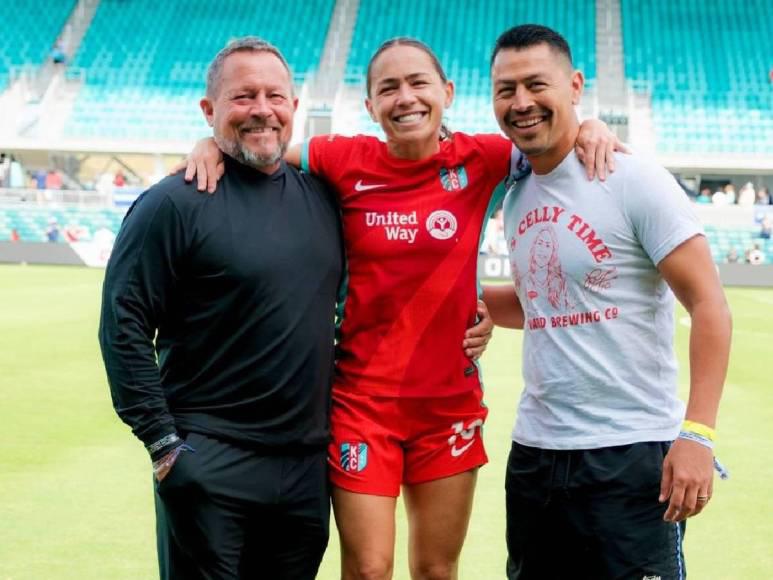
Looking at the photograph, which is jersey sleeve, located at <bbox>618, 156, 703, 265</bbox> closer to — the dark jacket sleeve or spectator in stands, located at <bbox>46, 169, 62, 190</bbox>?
the dark jacket sleeve

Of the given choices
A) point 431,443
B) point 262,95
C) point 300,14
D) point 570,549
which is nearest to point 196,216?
point 262,95

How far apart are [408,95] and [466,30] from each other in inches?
1366

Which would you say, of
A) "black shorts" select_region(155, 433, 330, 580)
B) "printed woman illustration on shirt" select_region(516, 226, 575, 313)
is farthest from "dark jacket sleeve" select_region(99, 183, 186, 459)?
"printed woman illustration on shirt" select_region(516, 226, 575, 313)

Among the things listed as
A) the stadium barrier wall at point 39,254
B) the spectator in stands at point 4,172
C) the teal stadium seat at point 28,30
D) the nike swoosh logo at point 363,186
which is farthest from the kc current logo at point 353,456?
the teal stadium seat at point 28,30

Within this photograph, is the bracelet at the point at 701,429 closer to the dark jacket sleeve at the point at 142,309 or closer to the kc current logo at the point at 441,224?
the kc current logo at the point at 441,224

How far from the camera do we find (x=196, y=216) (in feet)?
11.8

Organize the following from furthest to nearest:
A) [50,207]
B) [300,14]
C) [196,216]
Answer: [300,14], [50,207], [196,216]

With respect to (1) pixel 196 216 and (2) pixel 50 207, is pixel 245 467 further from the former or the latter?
(2) pixel 50 207

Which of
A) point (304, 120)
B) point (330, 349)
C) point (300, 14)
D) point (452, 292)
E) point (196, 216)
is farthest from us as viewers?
point (300, 14)

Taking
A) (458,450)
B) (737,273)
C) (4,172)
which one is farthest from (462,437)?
(4,172)

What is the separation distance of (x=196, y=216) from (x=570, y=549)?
169 centimetres

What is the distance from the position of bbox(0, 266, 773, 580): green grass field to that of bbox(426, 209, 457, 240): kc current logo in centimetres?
204

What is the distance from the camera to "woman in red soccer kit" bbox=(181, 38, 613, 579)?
3977 millimetres

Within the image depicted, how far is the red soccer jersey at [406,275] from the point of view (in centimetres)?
403
